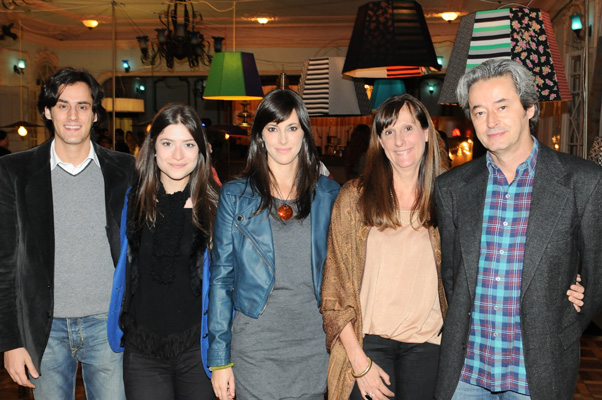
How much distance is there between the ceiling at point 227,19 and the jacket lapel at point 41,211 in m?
7.34

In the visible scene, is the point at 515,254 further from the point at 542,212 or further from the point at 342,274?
the point at 342,274

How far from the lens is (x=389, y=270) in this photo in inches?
93.1

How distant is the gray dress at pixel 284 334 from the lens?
92.6 inches

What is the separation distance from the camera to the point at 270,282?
234 cm

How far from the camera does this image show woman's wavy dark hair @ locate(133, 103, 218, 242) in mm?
2469

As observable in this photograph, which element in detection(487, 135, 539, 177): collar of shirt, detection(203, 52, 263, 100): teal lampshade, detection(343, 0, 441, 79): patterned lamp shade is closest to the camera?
detection(487, 135, 539, 177): collar of shirt

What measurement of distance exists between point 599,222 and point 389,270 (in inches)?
29.3

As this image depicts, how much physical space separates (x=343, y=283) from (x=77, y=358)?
1.13 m

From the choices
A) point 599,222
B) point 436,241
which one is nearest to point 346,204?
point 436,241

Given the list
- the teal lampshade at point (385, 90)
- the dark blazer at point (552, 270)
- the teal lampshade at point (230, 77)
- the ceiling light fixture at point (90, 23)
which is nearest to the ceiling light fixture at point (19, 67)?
the ceiling light fixture at point (90, 23)

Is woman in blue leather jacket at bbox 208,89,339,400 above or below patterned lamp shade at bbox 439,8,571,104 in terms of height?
below

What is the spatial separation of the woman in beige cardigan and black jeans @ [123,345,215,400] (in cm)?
50

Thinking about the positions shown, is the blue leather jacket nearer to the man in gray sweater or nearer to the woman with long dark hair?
the woman with long dark hair

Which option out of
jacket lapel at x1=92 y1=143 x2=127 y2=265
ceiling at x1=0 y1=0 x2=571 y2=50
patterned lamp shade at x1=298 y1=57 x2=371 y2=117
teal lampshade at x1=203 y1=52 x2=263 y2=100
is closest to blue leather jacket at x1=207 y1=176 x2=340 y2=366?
jacket lapel at x1=92 y1=143 x2=127 y2=265
